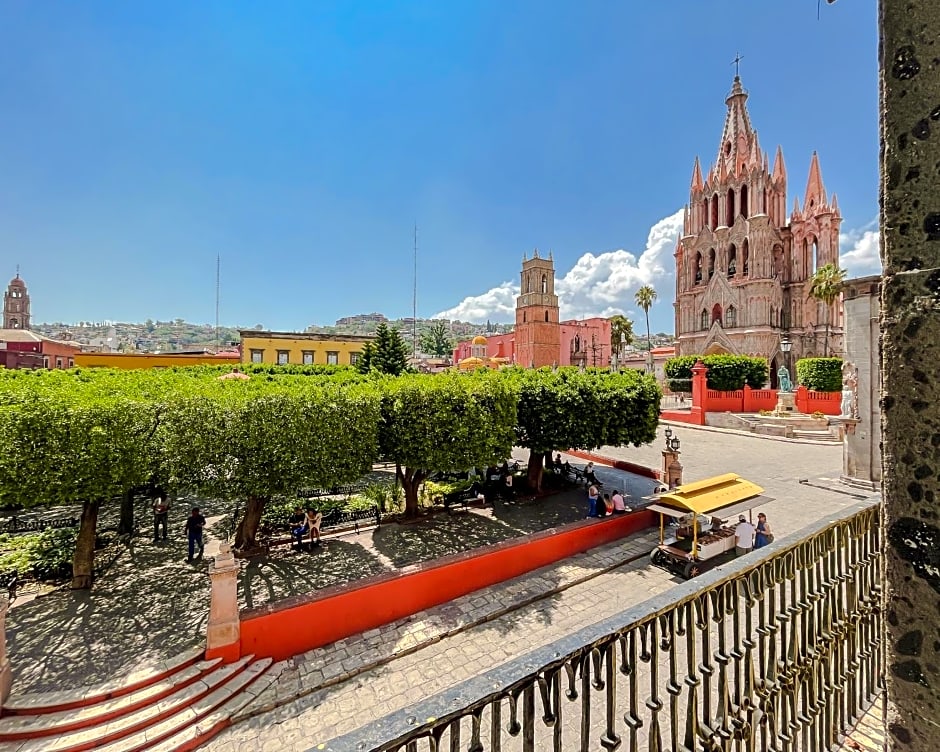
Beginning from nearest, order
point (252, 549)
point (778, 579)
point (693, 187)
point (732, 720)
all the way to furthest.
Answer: point (732, 720), point (778, 579), point (252, 549), point (693, 187)

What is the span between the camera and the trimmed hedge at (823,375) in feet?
112

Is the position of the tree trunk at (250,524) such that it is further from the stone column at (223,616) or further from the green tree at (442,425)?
the stone column at (223,616)

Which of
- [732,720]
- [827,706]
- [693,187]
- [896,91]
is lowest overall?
[827,706]

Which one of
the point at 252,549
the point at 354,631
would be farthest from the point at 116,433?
the point at 354,631

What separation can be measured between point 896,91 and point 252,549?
45.5 feet

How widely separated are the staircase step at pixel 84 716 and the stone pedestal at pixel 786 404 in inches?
1421

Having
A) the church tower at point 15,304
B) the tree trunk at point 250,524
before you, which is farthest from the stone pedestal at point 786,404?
the church tower at point 15,304

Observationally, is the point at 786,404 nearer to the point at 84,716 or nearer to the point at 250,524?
the point at 250,524

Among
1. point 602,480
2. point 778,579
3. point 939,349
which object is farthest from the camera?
point 602,480

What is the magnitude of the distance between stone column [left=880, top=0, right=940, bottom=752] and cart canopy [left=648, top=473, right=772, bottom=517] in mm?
10134

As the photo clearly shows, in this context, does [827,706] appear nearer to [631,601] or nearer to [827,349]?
[631,601]

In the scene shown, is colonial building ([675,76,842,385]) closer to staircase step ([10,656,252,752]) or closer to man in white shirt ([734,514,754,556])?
man in white shirt ([734,514,754,556])

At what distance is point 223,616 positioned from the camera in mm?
7793

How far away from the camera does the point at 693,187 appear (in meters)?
54.3
